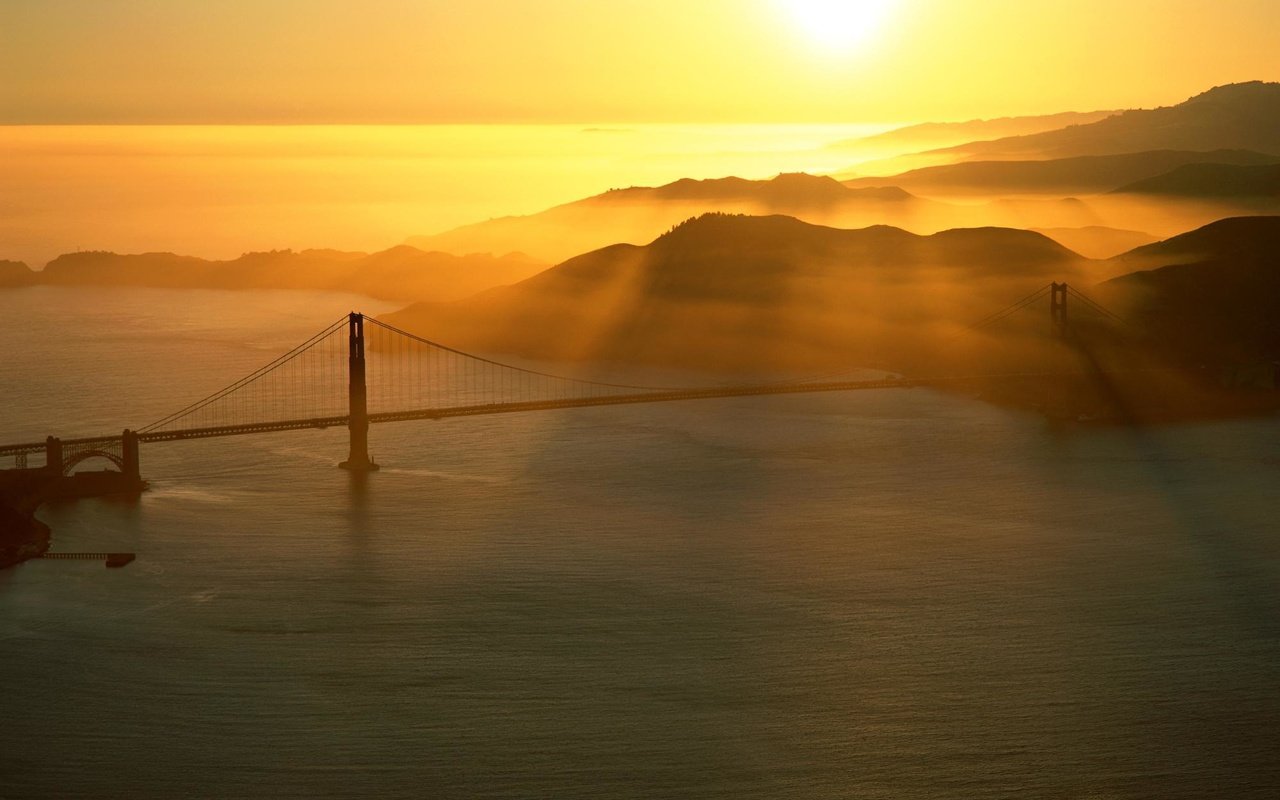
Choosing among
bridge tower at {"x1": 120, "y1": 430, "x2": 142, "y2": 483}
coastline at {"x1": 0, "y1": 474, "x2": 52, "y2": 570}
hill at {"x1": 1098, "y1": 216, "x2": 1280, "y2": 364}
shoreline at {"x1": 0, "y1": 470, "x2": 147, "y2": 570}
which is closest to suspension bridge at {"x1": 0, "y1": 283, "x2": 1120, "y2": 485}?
bridge tower at {"x1": 120, "y1": 430, "x2": 142, "y2": 483}

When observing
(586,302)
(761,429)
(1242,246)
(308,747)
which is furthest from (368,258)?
(308,747)

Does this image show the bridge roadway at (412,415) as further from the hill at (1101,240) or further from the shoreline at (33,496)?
the hill at (1101,240)

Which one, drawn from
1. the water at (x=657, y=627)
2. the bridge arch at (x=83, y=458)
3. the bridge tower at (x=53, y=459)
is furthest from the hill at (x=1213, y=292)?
the bridge tower at (x=53, y=459)

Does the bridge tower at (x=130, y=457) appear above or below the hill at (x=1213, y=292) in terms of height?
below

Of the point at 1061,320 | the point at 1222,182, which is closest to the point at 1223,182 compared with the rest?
the point at 1222,182

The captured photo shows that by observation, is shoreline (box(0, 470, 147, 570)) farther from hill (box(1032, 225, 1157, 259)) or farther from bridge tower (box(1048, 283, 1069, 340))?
hill (box(1032, 225, 1157, 259))

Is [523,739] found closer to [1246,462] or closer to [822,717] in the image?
[822,717]

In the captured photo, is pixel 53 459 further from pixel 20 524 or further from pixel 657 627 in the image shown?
pixel 657 627
